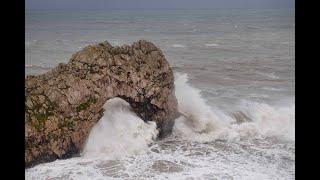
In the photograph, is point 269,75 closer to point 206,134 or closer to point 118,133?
point 206,134

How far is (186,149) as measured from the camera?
34.8 ft

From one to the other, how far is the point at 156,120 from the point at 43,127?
315cm

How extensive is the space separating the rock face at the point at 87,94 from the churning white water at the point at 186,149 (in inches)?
13.1

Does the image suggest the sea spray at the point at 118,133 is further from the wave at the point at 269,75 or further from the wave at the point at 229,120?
the wave at the point at 269,75

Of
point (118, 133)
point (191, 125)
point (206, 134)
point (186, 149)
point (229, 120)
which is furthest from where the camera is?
point (229, 120)

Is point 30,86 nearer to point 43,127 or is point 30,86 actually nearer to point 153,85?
point 43,127

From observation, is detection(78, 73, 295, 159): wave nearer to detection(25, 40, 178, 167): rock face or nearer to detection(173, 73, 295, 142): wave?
detection(173, 73, 295, 142): wave

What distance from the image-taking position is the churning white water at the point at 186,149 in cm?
919

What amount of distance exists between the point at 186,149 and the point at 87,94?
111 inches

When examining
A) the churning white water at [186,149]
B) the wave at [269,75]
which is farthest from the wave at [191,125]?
the wave at [269,75]

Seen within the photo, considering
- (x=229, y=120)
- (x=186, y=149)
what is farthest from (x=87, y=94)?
(x=229, y=120)

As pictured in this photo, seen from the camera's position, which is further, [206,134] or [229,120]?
[229,120]

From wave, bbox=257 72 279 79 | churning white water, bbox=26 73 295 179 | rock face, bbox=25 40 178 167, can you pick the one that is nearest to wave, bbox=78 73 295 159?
churning white water, bbox=26 73 295 179
